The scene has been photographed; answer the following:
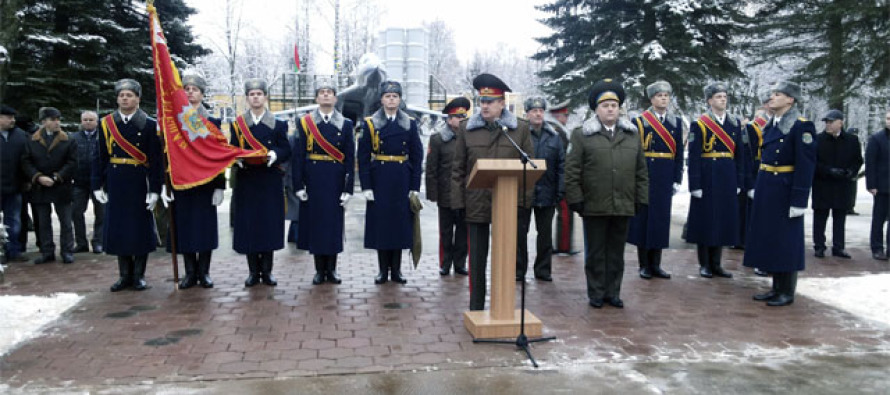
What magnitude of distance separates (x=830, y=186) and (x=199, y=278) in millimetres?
7936

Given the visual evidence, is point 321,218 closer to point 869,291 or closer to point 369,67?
point 869,291

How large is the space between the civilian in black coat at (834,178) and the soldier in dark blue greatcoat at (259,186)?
6893 millimetres

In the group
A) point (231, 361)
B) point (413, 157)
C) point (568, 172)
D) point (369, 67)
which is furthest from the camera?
point (369, 67)

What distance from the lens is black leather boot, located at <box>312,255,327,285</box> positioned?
6.81m

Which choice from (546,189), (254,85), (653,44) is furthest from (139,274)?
(653,44)

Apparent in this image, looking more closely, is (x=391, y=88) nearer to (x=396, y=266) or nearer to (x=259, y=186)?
(x=259, y=186)

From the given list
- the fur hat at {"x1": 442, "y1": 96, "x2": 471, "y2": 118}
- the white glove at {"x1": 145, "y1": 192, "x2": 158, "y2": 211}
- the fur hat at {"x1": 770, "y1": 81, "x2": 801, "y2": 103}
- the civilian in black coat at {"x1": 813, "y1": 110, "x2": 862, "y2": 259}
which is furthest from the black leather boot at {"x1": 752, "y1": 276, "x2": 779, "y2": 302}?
the white glove at {"x1": 145, "y1": 192, "x2": 158, "y2": 211}

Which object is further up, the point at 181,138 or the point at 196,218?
the point at 181,138

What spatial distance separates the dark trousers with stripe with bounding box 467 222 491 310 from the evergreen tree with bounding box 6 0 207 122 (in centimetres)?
1139

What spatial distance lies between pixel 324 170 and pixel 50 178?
4.02 m

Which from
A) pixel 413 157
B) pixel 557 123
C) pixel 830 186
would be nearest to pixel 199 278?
pixel 413 157

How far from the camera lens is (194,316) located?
5.47 m

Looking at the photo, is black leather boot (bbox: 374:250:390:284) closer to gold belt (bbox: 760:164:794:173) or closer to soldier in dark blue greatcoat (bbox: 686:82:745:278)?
soldier in dark blue greatcoat (bbox: 686:82:745:278)

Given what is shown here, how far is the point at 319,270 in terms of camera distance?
687 centimetres
